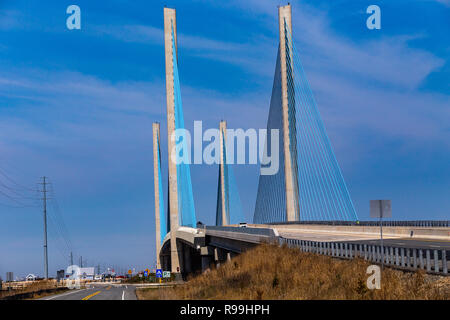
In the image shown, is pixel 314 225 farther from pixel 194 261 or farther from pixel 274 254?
pixel 194 261

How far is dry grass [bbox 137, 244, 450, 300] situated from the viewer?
16.0 metres

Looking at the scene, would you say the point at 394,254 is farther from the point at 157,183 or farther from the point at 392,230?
the point at 157,183

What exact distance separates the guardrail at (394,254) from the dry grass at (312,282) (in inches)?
25.7

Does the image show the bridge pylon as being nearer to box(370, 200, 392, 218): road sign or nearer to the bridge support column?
the bridge support column

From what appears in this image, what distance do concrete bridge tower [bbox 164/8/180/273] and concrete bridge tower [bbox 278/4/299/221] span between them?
61.9 feet

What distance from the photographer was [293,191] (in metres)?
51.4

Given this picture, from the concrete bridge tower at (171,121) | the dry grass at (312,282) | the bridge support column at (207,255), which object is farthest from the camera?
the concrete bridge tower at (171,121)

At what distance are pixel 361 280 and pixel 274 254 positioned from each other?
961 centimetres

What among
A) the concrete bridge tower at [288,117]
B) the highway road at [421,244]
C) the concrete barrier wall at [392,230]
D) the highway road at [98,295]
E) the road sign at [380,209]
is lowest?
the highway road at [98,295]

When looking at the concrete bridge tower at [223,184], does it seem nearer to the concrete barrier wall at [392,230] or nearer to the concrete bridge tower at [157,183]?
the concrete bridge tower at [157,183]

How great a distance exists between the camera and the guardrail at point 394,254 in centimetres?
1857

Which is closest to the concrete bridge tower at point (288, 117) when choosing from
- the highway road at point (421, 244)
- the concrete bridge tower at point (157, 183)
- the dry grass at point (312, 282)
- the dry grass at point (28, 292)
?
the dry grass at point (28, 292)
